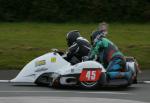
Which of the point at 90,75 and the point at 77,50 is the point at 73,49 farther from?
the point at 90,75

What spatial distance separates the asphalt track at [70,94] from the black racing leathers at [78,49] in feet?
3.12

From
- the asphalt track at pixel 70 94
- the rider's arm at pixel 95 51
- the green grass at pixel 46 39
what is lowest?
the asphalt track at pixel 70 94

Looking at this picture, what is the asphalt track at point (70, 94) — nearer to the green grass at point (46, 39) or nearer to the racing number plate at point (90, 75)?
the racing number plate at point (90, 75)

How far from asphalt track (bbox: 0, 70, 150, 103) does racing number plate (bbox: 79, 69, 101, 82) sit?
287mm

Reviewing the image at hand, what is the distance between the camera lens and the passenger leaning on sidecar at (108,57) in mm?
16234

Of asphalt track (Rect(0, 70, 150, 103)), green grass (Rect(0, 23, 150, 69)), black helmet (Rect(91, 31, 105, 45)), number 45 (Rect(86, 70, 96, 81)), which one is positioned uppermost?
green grass (Rect(0, 23, 150, 69))

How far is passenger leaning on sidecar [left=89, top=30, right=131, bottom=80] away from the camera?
16.2 meters
